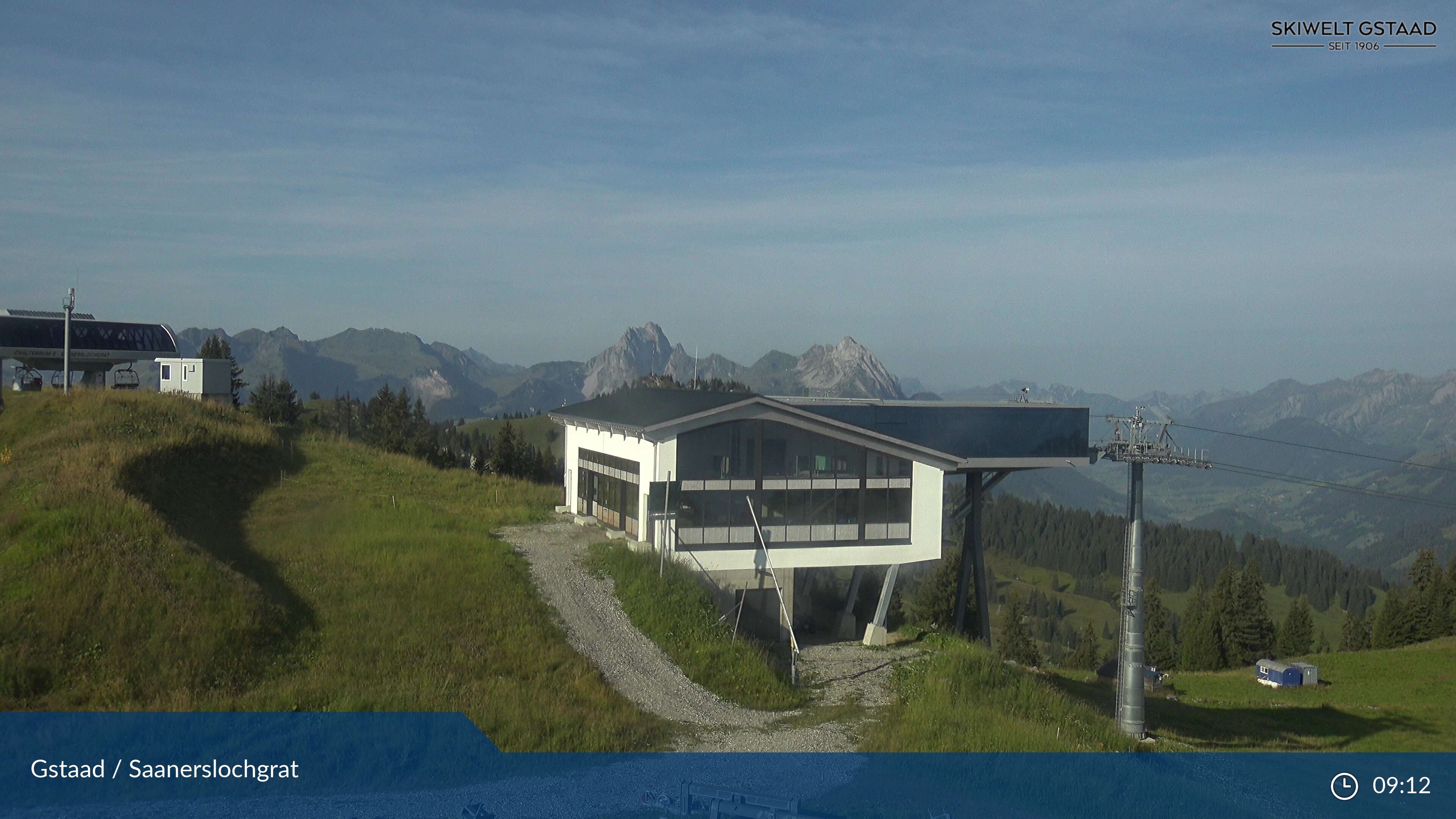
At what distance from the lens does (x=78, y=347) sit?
4519 centimetres

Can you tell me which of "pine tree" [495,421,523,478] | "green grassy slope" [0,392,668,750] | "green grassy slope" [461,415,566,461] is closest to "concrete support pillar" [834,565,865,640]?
"green grassy slope" [0,392,668,750]

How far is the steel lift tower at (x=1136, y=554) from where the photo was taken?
27.5 metres

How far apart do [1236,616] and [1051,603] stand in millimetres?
73907

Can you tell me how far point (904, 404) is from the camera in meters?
31.6

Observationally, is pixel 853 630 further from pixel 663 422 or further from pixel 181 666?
pixel 181 666

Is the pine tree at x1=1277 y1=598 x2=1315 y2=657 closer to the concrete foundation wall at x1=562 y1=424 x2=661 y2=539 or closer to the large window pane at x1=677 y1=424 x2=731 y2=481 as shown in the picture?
the concrete foundation wall at x1=562 y1=424 x2=661 y2=539

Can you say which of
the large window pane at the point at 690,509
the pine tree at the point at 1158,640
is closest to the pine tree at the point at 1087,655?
the pine tree at the point at 1158,640

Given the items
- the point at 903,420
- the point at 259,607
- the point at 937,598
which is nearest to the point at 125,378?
the point at 259,607

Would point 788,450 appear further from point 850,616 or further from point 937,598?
point 937,598

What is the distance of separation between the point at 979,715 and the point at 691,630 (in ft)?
22.0

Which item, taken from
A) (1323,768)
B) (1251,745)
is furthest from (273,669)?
(1251,745)

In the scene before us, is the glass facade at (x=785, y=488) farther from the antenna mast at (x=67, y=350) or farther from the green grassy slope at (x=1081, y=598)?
the green grassy slope at (x=1081, y=598)

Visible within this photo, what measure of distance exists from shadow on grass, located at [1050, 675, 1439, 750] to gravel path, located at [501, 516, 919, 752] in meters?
14.0
